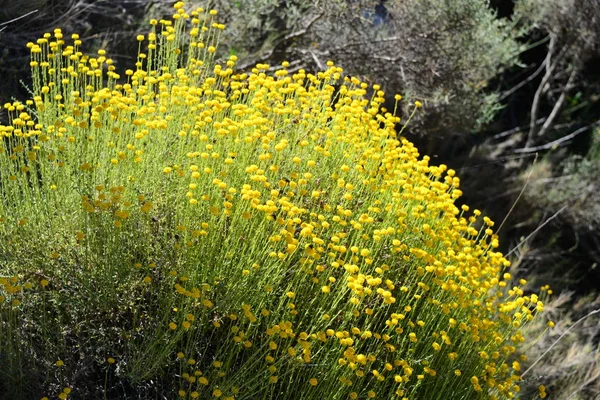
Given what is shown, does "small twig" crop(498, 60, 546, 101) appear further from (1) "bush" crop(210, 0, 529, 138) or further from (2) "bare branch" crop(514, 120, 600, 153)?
(1) "bush" crop(210, 0, 529, 138)

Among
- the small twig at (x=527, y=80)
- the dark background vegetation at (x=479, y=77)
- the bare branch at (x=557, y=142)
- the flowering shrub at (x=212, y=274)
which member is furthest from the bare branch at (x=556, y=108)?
the flowering shrub at (x=212, y=274)

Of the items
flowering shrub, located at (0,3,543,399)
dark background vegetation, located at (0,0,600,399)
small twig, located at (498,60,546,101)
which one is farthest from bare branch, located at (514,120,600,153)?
flowering shrub, located at (0,3,543,399)

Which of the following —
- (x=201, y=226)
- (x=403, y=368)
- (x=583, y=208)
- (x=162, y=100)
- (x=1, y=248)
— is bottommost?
(x=583, y=208)

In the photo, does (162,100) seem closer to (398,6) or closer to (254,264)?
→ (254,264)

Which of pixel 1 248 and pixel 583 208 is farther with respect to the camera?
pixel 583 208

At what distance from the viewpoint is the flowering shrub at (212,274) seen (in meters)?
2.63

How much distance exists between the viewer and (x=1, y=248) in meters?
2.73

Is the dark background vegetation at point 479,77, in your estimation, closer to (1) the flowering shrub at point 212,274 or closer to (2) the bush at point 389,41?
(2) the bush at point 389,41

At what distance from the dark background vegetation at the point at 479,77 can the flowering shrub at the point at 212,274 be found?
31.3 inches

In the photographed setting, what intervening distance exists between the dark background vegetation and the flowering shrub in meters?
0.79

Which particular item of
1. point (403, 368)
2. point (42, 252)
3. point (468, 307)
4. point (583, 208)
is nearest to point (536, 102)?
point (583, 208)

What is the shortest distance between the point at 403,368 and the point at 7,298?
56.3 inches

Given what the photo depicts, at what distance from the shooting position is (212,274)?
2.68 m

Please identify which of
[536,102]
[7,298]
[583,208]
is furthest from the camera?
[536,102]
